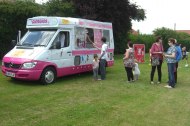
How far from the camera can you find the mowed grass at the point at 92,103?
7762 mm

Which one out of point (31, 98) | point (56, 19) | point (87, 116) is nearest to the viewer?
point (87, 116)

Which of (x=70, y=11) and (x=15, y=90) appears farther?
(x=70, y=11)

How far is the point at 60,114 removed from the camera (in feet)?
26.8

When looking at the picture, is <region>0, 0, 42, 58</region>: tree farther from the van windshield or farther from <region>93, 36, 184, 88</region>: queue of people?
<region>93, 36, 184, 88</region>: queue of people

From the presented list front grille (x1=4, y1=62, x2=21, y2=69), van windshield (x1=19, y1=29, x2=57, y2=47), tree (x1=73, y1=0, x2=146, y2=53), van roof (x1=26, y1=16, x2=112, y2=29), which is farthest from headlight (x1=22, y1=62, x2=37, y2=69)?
tree (x1=73, y1=0, x2=146, y2=53)

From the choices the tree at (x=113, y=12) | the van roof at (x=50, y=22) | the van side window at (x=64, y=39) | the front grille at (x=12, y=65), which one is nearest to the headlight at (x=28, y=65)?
the front grille at (x=12, y=65)

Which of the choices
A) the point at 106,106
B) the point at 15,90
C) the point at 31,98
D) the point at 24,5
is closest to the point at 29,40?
the point at 15,90

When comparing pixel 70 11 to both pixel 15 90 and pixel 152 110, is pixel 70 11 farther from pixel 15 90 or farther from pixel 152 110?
pixel 152 110

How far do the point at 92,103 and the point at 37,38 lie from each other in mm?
4845

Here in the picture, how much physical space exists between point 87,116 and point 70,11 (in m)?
18.5

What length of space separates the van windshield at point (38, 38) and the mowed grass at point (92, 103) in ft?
5.04

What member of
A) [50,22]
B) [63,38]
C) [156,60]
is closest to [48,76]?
[63,38]

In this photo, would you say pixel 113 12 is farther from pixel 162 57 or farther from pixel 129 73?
pixel 162 57

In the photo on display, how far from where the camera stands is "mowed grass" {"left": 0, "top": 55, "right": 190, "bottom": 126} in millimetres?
7762
